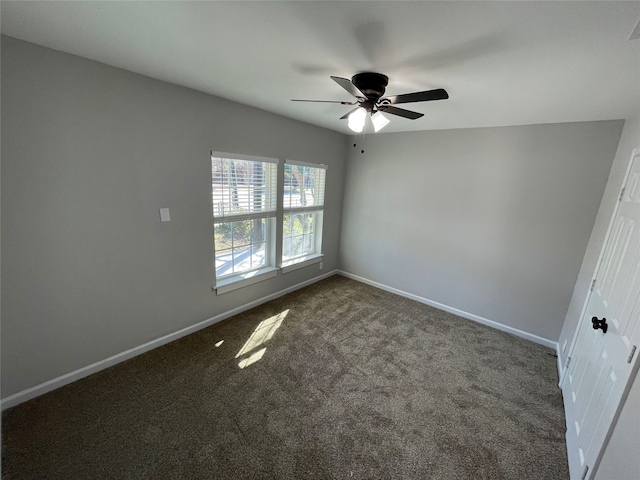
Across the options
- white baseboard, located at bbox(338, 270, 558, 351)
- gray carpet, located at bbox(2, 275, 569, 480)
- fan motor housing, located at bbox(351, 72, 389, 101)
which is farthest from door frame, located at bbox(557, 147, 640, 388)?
fan motor housing, located at bbox(351, 72, 389, 101)

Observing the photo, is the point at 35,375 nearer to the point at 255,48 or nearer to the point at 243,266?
the point at 243,266

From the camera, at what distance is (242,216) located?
2.81 m

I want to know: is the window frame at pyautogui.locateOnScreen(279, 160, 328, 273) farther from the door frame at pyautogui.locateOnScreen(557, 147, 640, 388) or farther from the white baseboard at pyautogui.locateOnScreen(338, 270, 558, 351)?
the door frame at pyautogui.locateOnScreen(557, 147, 640, 388)

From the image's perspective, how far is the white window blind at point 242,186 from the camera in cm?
255

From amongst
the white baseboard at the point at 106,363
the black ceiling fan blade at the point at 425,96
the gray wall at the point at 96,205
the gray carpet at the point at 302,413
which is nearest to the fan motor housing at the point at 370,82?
the black ceiling fan blade at the point at 425,96

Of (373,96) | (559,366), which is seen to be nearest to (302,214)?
(373,96)

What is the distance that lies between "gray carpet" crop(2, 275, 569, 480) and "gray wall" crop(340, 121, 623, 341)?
2.14ft

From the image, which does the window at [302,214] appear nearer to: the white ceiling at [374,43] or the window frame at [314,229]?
the window frame at [314,229]

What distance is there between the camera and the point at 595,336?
1688 millimetres

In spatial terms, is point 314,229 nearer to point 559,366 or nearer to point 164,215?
point 164,215

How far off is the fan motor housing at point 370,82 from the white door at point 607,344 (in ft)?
5.57

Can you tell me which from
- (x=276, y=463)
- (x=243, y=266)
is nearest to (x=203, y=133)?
(x=243, y=266)

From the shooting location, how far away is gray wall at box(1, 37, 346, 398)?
1.56 meters

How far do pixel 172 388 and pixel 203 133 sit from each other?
7.11ft
